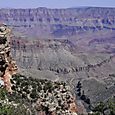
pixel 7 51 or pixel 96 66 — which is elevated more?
pixel 7 51

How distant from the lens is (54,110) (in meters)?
30.0

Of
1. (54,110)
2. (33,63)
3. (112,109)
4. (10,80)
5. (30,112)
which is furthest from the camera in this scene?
(33,63)

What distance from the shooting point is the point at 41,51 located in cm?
19375

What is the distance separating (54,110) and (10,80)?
422 cm

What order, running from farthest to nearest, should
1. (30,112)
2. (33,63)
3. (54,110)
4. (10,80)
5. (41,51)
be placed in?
1. (41,51)
2. (33,63)
3. (10,80)
4. (54,110)
5. (30,112)

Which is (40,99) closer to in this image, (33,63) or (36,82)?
(36,82)

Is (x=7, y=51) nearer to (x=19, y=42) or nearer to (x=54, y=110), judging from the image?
(x=54, y=110)

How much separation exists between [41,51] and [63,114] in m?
163

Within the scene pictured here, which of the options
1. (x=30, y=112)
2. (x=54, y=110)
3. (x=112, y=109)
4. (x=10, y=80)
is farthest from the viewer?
(x=112, y=109)

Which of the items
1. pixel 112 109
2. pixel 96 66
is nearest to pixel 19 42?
pixel 96 66

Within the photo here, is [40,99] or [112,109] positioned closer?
[40,99]

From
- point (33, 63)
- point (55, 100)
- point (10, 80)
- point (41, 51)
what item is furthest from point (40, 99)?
point (41, 51)

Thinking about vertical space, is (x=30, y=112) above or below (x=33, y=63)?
above

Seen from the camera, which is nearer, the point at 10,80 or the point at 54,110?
the point at 54,110
